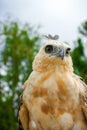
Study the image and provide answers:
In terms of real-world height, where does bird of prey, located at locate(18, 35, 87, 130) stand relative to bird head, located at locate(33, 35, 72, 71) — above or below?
below

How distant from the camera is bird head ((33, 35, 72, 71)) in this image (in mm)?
5629

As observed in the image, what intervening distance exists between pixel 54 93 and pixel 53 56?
1.37 ft

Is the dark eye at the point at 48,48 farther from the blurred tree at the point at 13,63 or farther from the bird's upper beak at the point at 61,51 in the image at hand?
the blurred tree at the point at 13,63

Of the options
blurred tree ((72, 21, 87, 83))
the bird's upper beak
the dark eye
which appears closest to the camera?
the bird's upper beak

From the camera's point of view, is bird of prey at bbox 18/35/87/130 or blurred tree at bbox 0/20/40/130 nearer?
bird of prey at bbox 18/35/87/130

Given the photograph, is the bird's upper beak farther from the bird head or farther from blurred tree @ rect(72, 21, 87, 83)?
blurred tree @ rect(72, 21, 87, 83)

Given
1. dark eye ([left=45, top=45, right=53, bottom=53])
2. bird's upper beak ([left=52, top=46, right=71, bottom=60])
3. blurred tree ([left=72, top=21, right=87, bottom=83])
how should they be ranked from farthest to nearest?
blurred tree ([left=72, top=21, right=87, bottom=83]) → dark eye ([left=45, top=45, right=53, bottom=53]) → bird's upper beak ([left=52, top=46, right=71, bottom=60])

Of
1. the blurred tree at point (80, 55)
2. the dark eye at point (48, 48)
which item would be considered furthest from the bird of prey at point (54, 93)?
the blurred tree at point (80, 55)

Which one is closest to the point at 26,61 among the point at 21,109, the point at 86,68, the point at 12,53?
the point at 12,53

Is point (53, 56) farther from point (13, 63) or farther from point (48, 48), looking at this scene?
point (13, 63)

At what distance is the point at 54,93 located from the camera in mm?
5633

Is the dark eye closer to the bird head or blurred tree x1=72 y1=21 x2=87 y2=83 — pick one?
the bird head

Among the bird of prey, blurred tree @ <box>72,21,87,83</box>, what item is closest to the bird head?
the bird of prey

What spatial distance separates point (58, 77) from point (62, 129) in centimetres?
59
